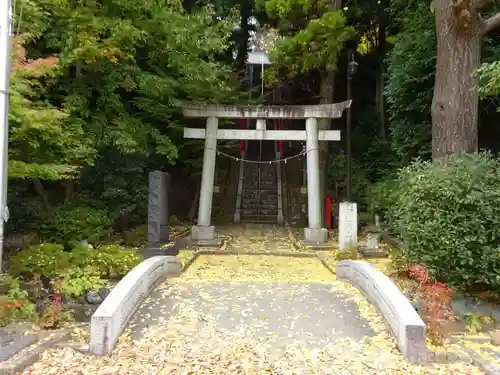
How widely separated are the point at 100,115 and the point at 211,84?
13.2 feet

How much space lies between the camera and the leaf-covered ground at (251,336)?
4.71m

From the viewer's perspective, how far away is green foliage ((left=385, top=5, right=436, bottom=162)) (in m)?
11.0

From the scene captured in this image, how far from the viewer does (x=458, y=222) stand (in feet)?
21.0

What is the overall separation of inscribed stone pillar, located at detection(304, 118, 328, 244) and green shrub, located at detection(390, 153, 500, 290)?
19.9 feet

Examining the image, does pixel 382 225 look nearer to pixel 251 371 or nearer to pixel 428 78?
pixel 428 78

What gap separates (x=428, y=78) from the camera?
11078mm

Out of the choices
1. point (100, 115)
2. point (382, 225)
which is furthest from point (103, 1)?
point (382, 225)

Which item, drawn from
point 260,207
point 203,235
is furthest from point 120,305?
point 260,207

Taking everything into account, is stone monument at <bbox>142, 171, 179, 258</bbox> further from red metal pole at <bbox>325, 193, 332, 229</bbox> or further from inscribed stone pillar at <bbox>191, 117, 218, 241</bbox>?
red metal pole at <bbox>325, 193, 332, 229</bbox>

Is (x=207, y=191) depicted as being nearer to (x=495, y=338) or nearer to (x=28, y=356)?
(x=28, y=356)

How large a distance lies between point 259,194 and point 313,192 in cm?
601

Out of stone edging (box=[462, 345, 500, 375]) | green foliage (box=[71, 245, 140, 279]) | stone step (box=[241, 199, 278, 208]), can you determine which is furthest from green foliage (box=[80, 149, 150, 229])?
stone edging (box=[462, 345, 500, 375])

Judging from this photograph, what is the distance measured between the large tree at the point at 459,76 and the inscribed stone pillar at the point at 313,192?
5.26m

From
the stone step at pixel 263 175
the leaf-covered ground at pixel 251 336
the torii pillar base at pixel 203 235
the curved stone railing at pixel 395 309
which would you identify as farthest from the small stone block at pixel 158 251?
the stone step at pixel 263 175
